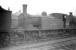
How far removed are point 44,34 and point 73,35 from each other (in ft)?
38.8

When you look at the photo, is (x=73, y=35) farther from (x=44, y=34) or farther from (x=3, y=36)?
(x=3, y=36)

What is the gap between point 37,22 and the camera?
34062 millimetres

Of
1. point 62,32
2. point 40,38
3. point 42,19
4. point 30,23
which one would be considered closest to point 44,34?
point 40,38

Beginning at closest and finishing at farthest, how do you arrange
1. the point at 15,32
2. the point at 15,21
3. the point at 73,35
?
the point at 15,32, the point at 73,35, the point at 15,21

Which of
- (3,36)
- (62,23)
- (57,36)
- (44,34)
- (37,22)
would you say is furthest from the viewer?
(62,23)

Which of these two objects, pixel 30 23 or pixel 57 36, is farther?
pixel 30 23

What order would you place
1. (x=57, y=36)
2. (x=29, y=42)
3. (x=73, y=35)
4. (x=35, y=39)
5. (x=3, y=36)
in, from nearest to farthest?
(x=3, y=36)
(x=29, y=42)
(x=35, y=39)
(x=57, y=36)
(x=73, y=35)

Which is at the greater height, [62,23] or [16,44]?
[62,23]

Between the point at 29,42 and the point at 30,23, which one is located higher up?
the point at 30,23

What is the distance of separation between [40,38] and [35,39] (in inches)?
48.8

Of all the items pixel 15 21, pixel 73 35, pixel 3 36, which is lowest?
pixel 73 35

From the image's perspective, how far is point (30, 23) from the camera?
32.5 meters

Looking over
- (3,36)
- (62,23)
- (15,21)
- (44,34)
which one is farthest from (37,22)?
(3,36)

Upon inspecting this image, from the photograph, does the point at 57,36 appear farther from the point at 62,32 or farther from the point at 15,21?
the point at 15,21
